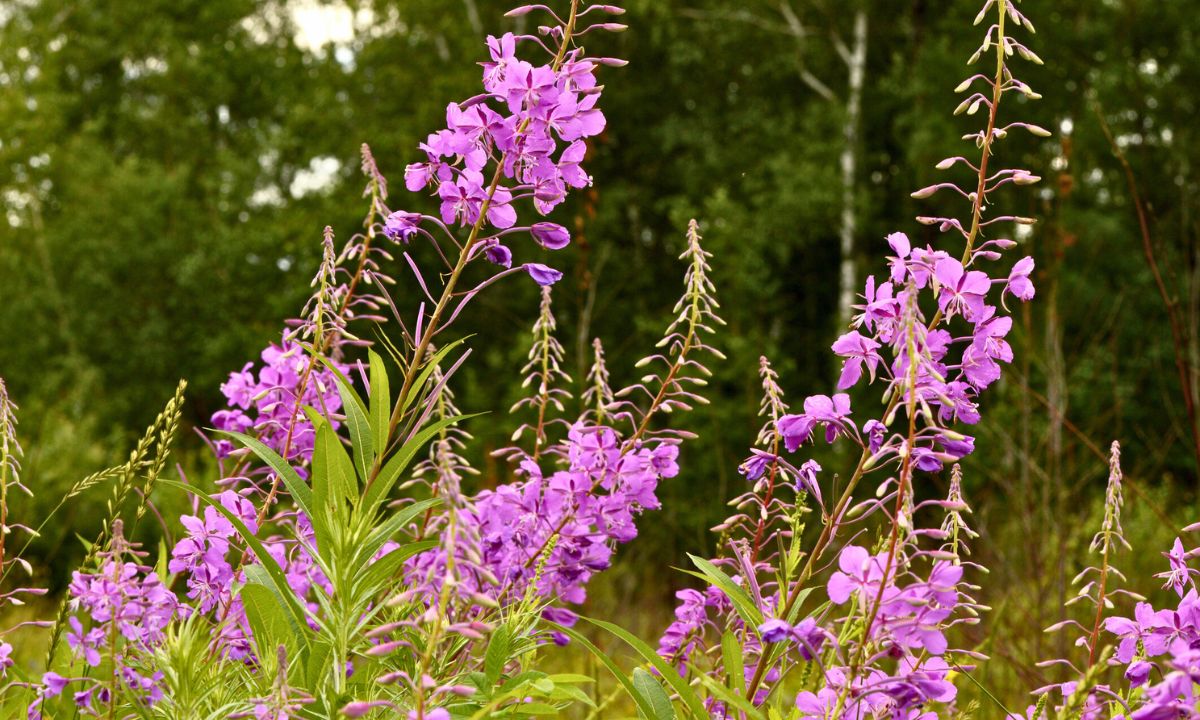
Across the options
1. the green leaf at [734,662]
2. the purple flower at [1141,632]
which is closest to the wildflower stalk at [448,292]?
the green leaf at [734,662]

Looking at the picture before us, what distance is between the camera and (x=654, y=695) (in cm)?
168

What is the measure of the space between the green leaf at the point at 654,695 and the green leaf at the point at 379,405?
1.82 feet

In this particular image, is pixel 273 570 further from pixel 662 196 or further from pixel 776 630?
pixel 662 196

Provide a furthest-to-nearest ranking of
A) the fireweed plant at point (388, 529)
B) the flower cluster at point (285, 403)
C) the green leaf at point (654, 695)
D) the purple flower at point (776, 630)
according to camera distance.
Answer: the flower cluster at point (285, 403) < the green leaf at point (654, 695) < the fireweed plant at point (388, 529) < the purple flower at point (776, 630)

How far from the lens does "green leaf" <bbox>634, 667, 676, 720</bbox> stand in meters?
1.67

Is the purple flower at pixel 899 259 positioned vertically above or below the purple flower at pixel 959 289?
above

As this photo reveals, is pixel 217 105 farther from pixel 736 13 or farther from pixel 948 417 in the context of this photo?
pixel 948 417

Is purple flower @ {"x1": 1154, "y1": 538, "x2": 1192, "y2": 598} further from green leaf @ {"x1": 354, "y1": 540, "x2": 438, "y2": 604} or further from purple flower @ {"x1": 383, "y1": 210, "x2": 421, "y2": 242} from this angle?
purple flower @ {"x1": 383, "y1": 210, "x2": 421, "y2": 242}

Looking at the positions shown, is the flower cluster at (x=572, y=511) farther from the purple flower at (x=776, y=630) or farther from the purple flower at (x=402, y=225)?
the purple flower at (x=776, y=630)

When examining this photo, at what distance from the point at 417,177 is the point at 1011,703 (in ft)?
10.7

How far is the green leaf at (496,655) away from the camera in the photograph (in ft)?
5.48

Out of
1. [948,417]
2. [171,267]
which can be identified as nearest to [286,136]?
[171,267]

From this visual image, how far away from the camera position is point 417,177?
2.03 metres

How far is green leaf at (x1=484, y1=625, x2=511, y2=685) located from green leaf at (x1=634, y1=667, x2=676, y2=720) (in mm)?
206
